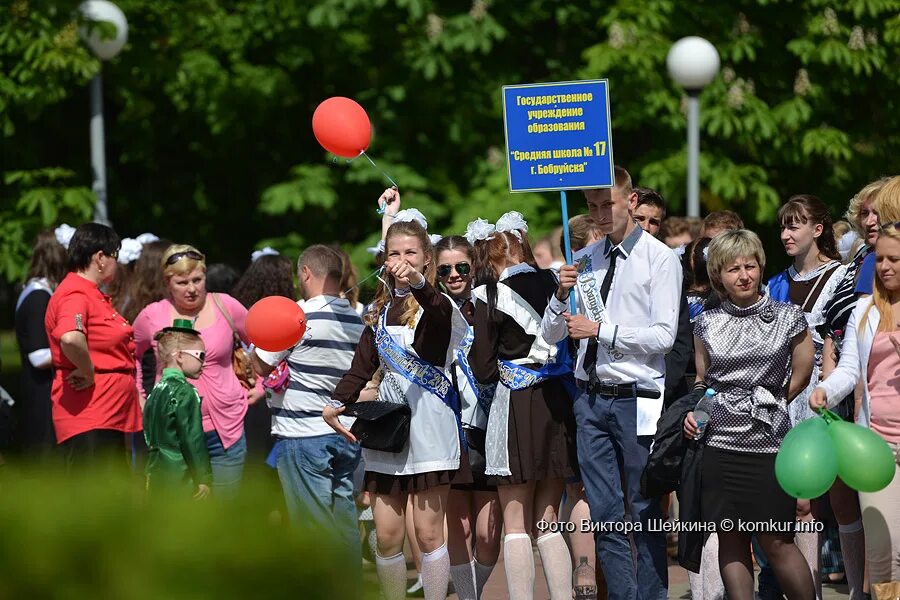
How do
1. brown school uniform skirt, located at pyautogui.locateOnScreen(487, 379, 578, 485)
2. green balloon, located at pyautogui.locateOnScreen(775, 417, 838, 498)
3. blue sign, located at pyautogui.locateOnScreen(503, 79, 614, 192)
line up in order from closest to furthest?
green balloon, located at pyautogui.locateOnScreen(775, 417, 838, 498) → brown school uniform skirt, located at pyautogui.locateOnScreen(487, 379, 578, 485) → blue sign, located at pyautogui.locateOnScreen(503, 79, 614, 192)

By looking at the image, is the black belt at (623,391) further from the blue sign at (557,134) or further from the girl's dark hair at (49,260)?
the girl's dark hair at (49,260)

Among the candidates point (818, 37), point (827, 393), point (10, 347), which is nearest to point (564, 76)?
point (818, 37)

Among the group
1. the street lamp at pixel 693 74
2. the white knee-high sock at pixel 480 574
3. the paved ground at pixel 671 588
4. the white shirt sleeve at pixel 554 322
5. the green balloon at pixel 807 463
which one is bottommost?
the paved ground at pixel 671 588

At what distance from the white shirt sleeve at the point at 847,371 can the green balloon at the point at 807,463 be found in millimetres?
256

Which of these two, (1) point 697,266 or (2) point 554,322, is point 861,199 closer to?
(1) point 697,266

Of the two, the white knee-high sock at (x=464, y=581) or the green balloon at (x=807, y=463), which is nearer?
the green balloon at (x=807, y=463)

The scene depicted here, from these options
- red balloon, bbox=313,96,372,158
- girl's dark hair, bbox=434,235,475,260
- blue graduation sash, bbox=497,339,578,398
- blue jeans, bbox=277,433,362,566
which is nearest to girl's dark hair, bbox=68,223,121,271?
red balloon, bbox=313,96,372,158

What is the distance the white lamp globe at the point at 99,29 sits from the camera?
11711 millimetres

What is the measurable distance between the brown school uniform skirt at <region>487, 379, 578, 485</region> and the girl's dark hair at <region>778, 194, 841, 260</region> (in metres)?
1.60

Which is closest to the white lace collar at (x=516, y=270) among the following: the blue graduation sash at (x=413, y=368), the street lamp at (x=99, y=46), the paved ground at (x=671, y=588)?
the blue graduation sash at (x=413, y=368)

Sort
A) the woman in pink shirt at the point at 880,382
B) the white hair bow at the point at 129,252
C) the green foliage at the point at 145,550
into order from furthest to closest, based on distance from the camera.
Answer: the white hair bow at the point at 129,252, the woman in pink shirt at the point at 880,382, the green foliage at the point at 145,550

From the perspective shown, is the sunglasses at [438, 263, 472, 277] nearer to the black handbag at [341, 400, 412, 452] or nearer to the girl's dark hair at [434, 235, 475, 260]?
the girl's dark hair at [434, 235, 475, 260]

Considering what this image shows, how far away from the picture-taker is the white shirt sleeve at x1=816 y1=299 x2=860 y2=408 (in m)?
5.49

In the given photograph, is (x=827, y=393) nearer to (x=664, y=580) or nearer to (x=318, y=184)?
(x=664, y=580)
